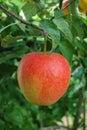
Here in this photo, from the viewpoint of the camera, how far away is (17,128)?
6.16 feet

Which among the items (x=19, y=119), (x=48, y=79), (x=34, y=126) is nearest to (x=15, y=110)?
(x=19, y=119)

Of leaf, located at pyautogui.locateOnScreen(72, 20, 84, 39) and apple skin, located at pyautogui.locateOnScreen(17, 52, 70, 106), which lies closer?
apple skin, located at pyautogui.locateOnScreen(17, 52, 70, 106)

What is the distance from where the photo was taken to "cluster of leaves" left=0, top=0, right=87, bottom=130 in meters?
1.05

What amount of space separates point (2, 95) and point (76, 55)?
41cm

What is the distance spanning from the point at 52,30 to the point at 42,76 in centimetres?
12

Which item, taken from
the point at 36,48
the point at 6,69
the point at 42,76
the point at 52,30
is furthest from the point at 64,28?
the point at 6,69

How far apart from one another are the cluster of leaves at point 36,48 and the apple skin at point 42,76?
54 mm

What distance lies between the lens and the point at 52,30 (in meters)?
0.93

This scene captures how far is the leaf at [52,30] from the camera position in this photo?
3.00ft

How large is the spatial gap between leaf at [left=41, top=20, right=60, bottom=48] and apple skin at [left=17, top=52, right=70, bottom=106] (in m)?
0.08

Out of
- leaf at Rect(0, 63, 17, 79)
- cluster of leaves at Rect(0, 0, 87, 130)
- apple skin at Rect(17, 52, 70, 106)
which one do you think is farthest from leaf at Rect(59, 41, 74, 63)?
leaf at Rect(0, 63, 17, 79)

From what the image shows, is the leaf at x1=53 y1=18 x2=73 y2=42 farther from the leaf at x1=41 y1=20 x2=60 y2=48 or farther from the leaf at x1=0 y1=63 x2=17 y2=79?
the leaf at x1=0 y1=63 x2=17 y2=79

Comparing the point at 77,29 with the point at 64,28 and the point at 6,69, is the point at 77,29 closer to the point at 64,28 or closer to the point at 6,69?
the point at 64,28

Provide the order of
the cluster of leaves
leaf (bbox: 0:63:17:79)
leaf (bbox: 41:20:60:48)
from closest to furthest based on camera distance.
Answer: leaf (bbox: 41:20:60:48) < the cluster of leaves < leaf (bbox: 0:63:17:79)
